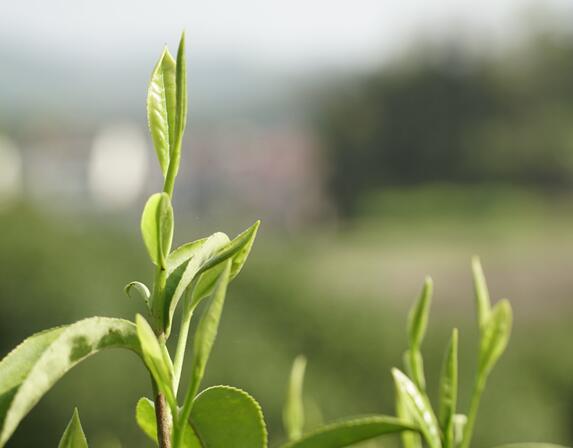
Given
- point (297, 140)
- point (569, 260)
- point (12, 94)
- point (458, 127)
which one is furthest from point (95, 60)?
point (569, 260)

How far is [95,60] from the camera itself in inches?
1346

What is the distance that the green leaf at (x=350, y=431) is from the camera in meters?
0.17

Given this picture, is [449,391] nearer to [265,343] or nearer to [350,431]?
[350,431]

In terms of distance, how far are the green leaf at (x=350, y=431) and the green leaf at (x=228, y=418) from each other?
0.05ft

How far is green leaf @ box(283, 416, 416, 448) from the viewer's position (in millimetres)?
167

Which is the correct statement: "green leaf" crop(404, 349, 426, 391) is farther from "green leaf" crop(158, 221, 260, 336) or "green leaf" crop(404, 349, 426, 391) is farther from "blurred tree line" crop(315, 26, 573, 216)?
"blurred tree line" crop(315, 26, 573, 216)

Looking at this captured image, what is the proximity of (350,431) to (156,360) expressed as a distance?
0.04m

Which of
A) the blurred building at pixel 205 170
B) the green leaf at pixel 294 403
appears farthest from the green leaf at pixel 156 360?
the blurred building at pixel 205 170

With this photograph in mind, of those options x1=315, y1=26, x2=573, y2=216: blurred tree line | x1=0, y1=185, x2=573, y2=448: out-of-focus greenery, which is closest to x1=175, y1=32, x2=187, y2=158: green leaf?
x1=0, y1=185, x2=573, y2=448: out-of-focus greenery

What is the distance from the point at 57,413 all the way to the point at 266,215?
43.7ft

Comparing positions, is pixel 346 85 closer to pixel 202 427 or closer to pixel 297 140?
pixel 297 140

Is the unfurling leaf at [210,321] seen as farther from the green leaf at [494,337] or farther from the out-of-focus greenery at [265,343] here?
the out-of-focus greenery at [265,343]

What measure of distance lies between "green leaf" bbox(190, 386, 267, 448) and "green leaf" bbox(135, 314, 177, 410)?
12 mm

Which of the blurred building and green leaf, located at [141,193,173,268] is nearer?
green leaf, located at [141,193,173,268]
